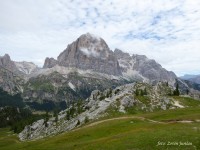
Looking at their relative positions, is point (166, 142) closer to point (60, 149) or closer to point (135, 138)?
point (135, 138)

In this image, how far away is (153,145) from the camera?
46.7 metres

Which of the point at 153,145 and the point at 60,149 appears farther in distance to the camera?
the point at 60,149

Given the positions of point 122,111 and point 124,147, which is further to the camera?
point 122,111

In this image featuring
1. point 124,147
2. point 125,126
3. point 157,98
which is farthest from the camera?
point 157,98

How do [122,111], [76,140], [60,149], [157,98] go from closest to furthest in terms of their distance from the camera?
1. [60,149]
2. [76,140]
3. [122,111]
4. [157,98]

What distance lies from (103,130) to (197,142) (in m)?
39.8

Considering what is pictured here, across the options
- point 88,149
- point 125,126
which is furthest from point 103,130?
point 88,149

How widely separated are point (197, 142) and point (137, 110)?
99650mm

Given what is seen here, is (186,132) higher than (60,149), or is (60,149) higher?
(186,132)

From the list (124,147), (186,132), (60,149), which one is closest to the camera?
→ (124,147)

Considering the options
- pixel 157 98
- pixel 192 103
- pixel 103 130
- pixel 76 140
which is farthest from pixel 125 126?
pixel 192 103

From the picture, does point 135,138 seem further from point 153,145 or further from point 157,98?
point 157,98

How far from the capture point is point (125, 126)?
82.7 m

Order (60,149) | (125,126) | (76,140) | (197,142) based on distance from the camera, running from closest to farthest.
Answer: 1. (197,142)
2. (60,149)
3. (76,140)
4. (125,126)
